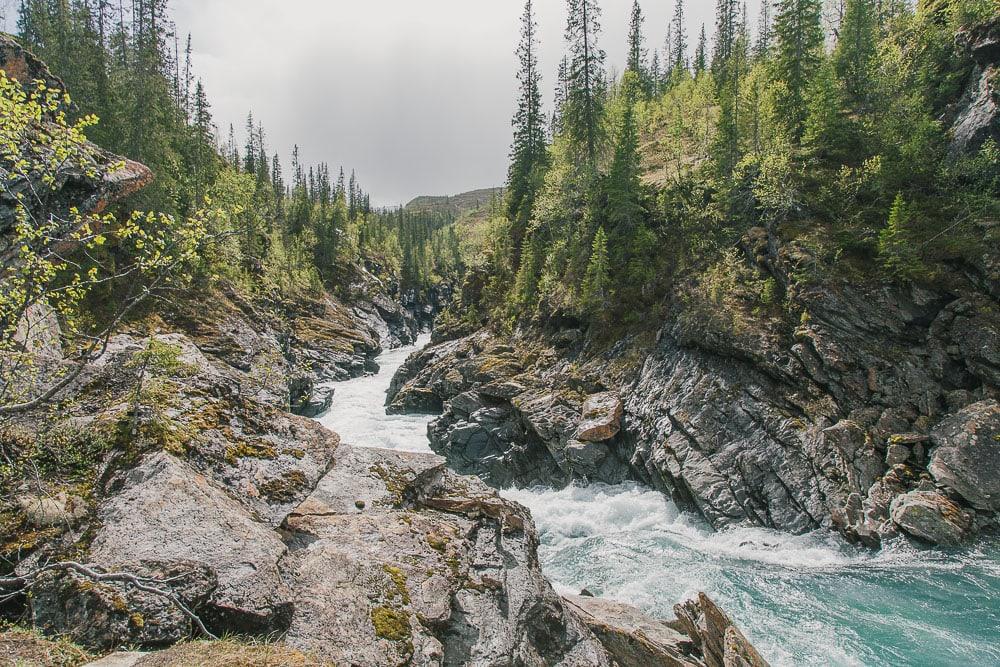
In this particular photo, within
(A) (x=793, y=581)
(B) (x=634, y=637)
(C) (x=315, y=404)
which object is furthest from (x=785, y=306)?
(C) (x=315, y=404)

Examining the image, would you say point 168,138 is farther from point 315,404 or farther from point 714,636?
point 714,636

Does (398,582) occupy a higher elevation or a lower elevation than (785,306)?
lower

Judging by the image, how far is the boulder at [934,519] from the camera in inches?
643

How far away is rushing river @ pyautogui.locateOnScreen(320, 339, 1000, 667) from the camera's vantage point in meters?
13.2

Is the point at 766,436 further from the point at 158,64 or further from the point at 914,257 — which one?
the point at 158,64

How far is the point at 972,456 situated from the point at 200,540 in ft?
78.8

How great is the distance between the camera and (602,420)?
25.3 metres

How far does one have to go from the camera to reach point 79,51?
37844mm

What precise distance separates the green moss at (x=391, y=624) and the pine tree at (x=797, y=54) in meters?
35.2

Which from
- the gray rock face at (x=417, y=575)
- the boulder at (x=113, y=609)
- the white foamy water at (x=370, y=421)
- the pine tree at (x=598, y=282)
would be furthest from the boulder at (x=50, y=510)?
the pine tree at (x=598, y=282)

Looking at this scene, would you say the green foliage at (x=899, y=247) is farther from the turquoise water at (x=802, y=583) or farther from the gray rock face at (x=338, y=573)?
the gray rock face at (x=338, y=573)

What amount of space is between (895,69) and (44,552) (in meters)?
44.5

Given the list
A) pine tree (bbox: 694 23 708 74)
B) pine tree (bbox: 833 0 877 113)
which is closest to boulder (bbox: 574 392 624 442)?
pine tree (bbox: 833 0 877 113)

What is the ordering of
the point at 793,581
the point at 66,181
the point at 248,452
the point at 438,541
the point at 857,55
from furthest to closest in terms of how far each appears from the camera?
the point at 857,55 → the point at 793,581 → the point at 66,181 → the point at 438,541 → the point at 248,452
